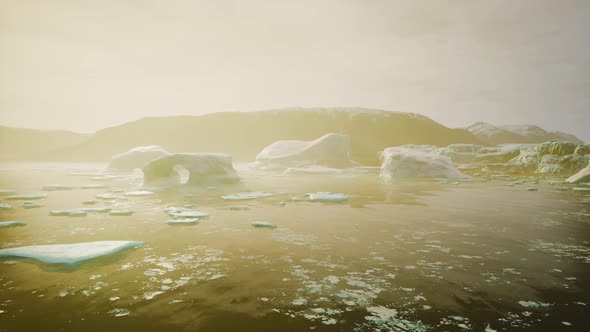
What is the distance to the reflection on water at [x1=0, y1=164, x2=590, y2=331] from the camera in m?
2.67

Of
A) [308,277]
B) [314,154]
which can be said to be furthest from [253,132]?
[308,277]

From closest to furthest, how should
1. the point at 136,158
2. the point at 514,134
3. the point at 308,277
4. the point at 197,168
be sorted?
1. the point at 308,277
2. the point at 197,168
3. the point at 136,158
4. the point at 514,134

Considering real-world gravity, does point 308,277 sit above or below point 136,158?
below

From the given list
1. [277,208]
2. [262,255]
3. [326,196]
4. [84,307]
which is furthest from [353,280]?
[326,196]

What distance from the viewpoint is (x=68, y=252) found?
14.1 ft

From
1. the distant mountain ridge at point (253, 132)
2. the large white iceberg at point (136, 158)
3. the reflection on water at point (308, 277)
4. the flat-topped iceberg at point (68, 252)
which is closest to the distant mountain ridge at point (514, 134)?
the distant mountain ridge at point (253, 132)

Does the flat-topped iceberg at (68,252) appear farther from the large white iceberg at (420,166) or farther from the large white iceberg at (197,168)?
the large white iceberg at (420,166)

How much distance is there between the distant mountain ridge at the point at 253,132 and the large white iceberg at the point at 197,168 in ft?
177

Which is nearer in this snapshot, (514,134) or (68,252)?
(68,252)

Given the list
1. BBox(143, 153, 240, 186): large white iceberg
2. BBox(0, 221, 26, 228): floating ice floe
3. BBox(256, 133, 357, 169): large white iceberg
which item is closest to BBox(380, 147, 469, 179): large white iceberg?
BBox(256, 133, 357, 169): large white iceberg

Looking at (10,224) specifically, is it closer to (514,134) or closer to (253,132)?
(253,132)

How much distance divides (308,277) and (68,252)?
344cm

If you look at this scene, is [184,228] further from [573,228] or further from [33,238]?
[573,228]

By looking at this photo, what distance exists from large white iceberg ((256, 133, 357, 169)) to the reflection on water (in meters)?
23.0
